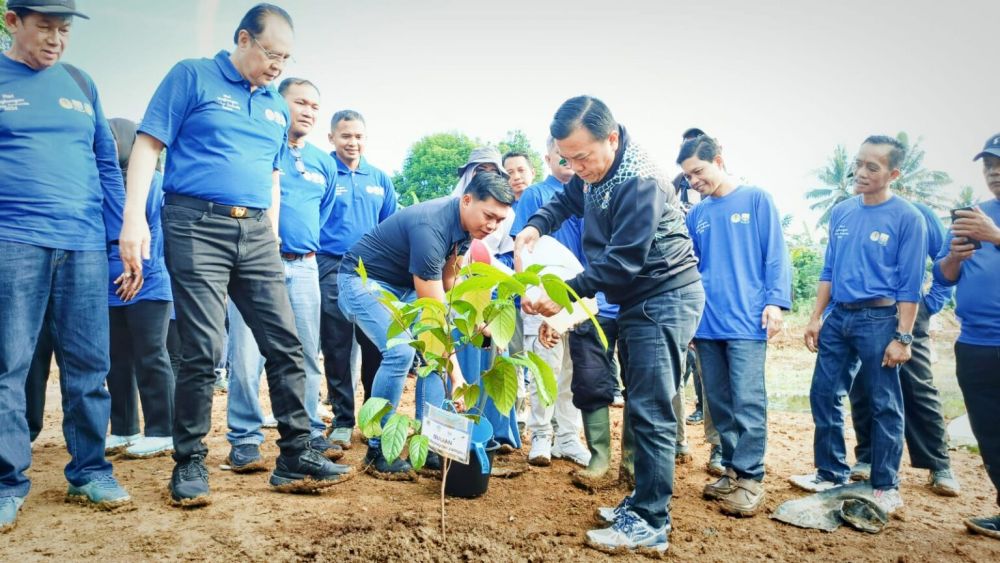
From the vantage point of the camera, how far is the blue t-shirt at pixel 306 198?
155 inches

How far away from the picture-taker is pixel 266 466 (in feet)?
11.0

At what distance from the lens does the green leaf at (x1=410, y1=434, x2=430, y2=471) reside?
6.80ft

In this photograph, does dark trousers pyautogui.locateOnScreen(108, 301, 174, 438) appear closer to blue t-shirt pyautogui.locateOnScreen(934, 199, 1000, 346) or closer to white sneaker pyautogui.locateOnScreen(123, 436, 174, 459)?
white sneaker pyautogui.locateOnScreen(123, 436, 174, 459)

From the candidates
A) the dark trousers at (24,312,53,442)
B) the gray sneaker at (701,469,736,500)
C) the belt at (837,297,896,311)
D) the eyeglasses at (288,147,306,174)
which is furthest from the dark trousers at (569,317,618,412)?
the dark trousers at (24,312,53,442)

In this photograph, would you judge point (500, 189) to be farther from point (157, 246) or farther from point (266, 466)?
point (157, 246)

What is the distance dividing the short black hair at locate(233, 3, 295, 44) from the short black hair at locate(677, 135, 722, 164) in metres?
2.30

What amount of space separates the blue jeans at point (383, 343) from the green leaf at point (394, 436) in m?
0.95

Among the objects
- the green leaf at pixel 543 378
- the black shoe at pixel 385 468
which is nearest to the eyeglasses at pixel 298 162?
the black shoe at pixel 385 468

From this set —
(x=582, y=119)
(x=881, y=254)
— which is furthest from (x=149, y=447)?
(x=881, y=254)

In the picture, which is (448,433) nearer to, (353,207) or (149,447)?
(149,447)

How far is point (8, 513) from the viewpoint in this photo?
2410 mm

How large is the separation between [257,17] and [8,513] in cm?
236

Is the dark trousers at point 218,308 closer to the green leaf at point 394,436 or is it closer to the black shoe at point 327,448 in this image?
the black shoe at point 327,448

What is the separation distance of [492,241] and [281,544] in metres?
2.91
